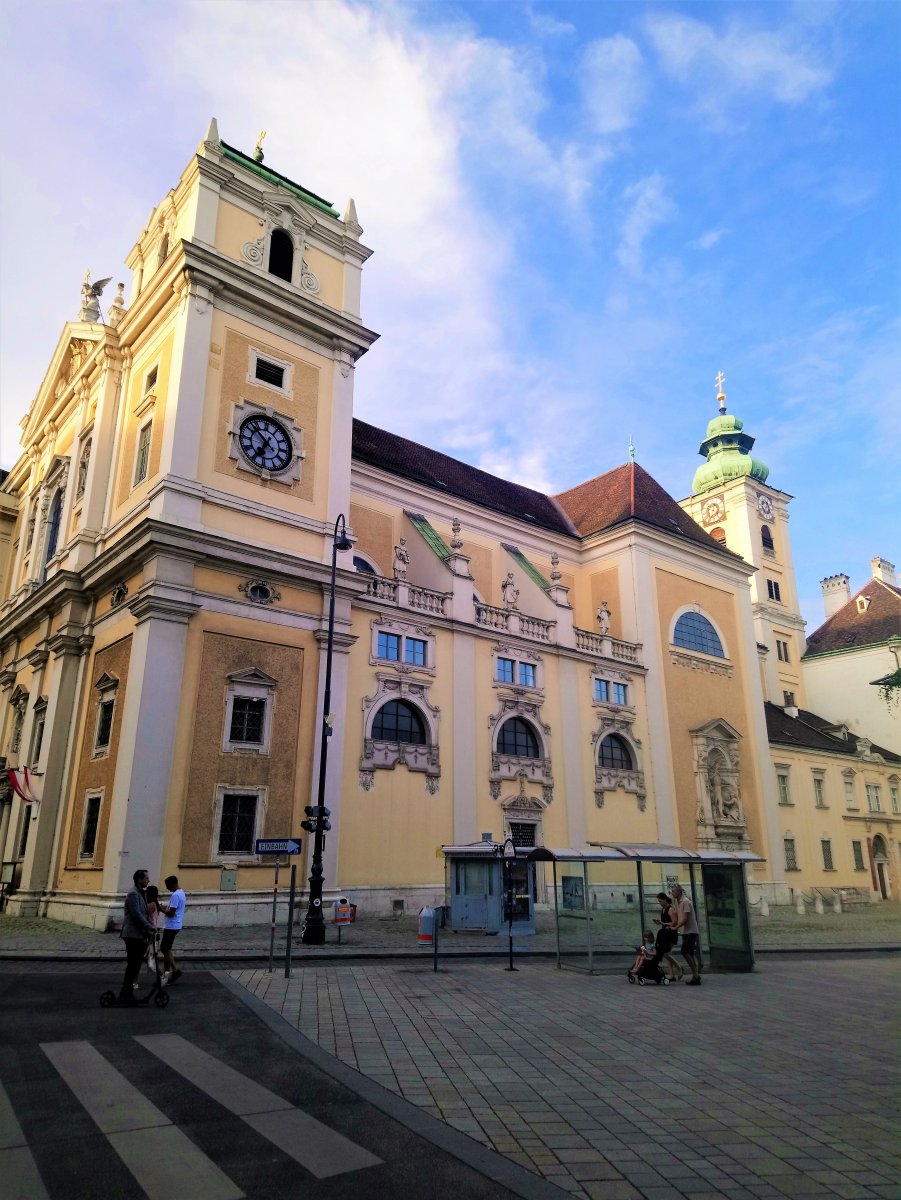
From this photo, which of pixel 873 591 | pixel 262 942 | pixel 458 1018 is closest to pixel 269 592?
pixel 262 942

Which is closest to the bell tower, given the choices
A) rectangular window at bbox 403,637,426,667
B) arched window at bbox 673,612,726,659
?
arched window at bbox 673,612,726,659

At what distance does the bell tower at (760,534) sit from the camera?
54.3 meters

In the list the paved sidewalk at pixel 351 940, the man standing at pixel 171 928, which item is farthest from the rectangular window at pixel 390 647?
the man standing at pixel 171 928

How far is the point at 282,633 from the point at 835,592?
50.3 m

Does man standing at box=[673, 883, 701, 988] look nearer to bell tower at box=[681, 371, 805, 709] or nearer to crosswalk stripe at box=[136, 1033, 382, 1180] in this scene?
crosswalk stripe at box=[136, 1033, 382, 1180]

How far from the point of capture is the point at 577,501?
43594 millimetres

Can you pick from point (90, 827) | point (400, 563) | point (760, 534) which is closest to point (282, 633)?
point (400, 563)

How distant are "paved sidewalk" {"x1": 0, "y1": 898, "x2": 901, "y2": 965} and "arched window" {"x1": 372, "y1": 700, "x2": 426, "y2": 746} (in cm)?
523

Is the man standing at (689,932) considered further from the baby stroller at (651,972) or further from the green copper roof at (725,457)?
the green copper roof at (725,457)

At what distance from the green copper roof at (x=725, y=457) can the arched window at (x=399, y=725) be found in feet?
133

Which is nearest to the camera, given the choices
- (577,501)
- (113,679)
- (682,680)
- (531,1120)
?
(531,1120)

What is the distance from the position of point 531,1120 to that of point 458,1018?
393cm

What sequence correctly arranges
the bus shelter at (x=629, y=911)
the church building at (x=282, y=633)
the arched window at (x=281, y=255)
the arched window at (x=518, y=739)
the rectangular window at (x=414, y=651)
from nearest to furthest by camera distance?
the bus shelter at (x=629, y=911), the church building at (x=282, y=633), the rectangular window at (x=414, y=651), the arched window at (x=281, y=255), the arched window at (x=518, y=739)

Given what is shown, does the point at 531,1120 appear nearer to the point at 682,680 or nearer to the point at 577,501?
the point at 682,680
